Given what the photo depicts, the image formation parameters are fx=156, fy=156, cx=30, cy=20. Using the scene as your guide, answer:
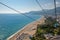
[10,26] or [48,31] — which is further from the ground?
[48,31]

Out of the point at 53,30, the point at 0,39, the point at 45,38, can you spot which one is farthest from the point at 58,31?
the point at 0,39

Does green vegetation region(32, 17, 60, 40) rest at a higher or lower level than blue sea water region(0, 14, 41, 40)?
higher

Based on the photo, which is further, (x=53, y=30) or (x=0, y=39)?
(x=0, y=39)

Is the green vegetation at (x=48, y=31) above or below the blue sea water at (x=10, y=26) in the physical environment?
above

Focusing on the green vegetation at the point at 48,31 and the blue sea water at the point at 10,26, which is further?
the blue sea water at the point at 10,26

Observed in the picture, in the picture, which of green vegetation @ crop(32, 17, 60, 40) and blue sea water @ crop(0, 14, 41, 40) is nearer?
green vegetation @ crop(32, 17, 60, 40)

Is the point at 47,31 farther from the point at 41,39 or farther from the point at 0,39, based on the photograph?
the point at 0,39

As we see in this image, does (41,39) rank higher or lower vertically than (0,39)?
higher

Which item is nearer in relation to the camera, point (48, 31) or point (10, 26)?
point (48, 31)

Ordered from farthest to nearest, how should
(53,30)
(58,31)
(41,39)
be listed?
(53,30)
(58,31)
(41,39)

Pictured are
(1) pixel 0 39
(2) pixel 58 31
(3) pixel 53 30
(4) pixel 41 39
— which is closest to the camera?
(4) pixel 41 39
